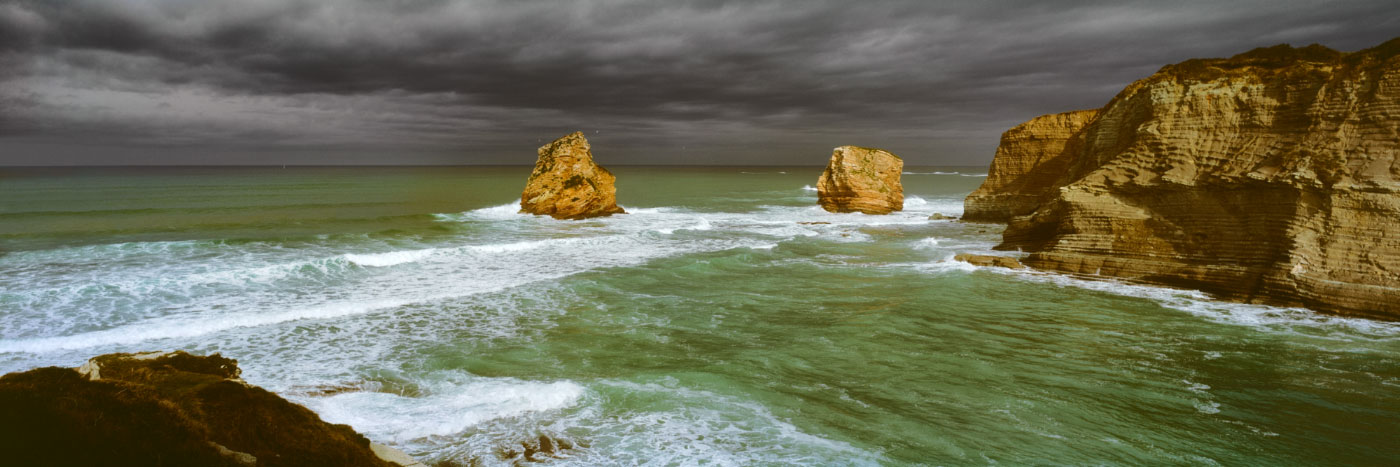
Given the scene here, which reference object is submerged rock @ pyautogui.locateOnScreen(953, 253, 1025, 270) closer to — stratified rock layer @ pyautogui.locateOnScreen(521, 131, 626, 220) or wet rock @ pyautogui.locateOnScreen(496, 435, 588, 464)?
wet rock @ pyautogui.locateOnScreen(496, 435, 588, 464)

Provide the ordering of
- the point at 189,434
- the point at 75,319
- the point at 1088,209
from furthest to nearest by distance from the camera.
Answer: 1. the point at 1088,209
2. the point at 75,319
3. the point at 189,434

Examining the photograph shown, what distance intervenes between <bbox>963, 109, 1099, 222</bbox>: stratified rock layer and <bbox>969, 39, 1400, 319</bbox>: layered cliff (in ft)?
27.7

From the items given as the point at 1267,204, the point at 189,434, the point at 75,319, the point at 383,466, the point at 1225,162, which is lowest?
the point at 75,319

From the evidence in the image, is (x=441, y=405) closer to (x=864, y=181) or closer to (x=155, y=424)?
(x=155, y=424)

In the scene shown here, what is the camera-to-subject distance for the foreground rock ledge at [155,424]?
2766 mm

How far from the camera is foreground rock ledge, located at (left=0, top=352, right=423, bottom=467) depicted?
277 centimetres

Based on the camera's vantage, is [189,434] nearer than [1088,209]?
Yes

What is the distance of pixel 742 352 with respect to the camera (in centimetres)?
898

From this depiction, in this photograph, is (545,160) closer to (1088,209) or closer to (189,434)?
(1088,209)

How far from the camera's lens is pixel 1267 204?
38.6ft

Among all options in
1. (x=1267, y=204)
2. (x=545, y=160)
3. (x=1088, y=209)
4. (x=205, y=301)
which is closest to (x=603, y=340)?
(x=205, y=301)

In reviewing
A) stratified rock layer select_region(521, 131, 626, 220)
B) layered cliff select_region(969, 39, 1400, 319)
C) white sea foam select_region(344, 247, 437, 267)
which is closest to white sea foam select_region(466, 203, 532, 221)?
stratified rock layer select_region(521, 131, 626, 220)

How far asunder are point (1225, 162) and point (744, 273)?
10.0 m

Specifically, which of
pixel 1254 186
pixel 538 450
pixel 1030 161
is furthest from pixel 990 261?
pixel 538 450
